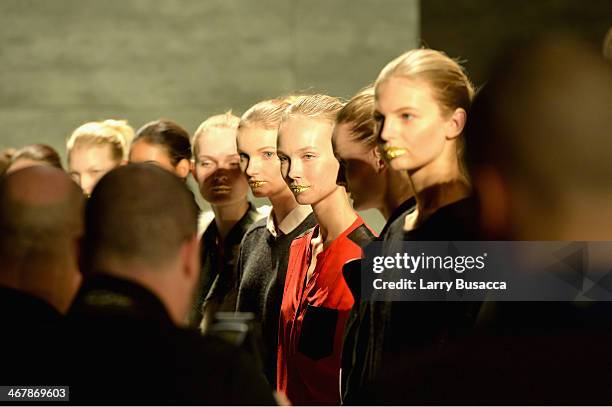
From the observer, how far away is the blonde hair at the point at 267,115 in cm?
201

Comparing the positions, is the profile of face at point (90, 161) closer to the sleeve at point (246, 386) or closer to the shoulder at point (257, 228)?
the shoulder at point (257, 228)

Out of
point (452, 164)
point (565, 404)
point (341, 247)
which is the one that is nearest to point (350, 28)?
point (341, 247)

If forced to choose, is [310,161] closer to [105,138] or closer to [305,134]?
[305,134]

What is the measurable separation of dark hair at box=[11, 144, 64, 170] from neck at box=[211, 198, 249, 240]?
1.78 feet

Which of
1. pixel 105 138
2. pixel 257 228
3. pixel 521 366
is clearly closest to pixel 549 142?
pixel 521 366

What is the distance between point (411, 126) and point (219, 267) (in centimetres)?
78

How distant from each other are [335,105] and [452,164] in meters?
0.43

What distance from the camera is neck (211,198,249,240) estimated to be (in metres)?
2.25

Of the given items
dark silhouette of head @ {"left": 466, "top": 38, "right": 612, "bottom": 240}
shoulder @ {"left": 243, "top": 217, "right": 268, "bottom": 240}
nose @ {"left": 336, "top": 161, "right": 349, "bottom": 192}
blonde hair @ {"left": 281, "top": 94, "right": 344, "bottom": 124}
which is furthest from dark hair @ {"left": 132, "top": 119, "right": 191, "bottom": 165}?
dark silhouette of head @ {"left": 466, "top": 38, "right": 612, "bottom": 240}

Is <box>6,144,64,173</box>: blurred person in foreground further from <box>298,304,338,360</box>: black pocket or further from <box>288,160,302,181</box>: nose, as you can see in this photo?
<box>298,304,338,360</box>: black pocket

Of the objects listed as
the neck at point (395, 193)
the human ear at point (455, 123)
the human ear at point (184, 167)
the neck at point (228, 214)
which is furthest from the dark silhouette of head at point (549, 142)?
the human ear at point (184, 167)

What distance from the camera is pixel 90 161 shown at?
2.25m

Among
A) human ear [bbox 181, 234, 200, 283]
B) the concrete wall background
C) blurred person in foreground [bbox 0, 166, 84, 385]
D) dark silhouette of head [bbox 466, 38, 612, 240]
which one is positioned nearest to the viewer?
dark silhouette of head [bbox 466, 38, 612, 240]

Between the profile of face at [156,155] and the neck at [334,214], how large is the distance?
602 mm
